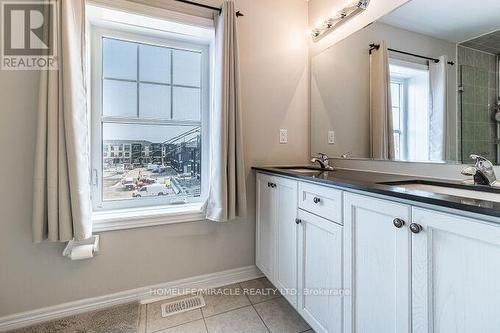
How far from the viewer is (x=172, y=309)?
1.59 m

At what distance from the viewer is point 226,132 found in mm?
1702

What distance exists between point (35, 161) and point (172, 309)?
1.20 metres

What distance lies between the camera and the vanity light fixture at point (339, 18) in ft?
5.42

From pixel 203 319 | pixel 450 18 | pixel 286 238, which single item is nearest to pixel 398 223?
pixel 286 238

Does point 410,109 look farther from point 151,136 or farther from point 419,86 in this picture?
point 151,136

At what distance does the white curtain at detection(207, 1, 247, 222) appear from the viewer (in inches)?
66.3

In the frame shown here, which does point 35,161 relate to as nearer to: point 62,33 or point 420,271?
point 62,33

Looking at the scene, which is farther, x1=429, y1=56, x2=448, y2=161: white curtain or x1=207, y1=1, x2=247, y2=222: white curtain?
x1=207, y1=1, x2=247, y2=222: white curtain

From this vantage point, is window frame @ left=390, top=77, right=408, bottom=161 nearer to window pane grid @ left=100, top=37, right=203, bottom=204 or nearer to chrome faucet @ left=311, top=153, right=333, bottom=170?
chrome faucet @ left=311, top=153, right=333, bottom=170

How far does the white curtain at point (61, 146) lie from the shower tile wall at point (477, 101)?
2.02m

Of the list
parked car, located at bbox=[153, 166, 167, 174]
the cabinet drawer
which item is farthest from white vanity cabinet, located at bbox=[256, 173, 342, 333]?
parked car, located at bbox=[153, 166, 167, 174]

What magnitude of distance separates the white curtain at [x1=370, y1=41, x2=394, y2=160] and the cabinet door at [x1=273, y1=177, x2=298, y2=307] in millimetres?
675

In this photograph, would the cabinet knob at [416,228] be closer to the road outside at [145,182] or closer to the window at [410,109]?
the window at [410,109]

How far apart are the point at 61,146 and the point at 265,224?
135 centimetres
